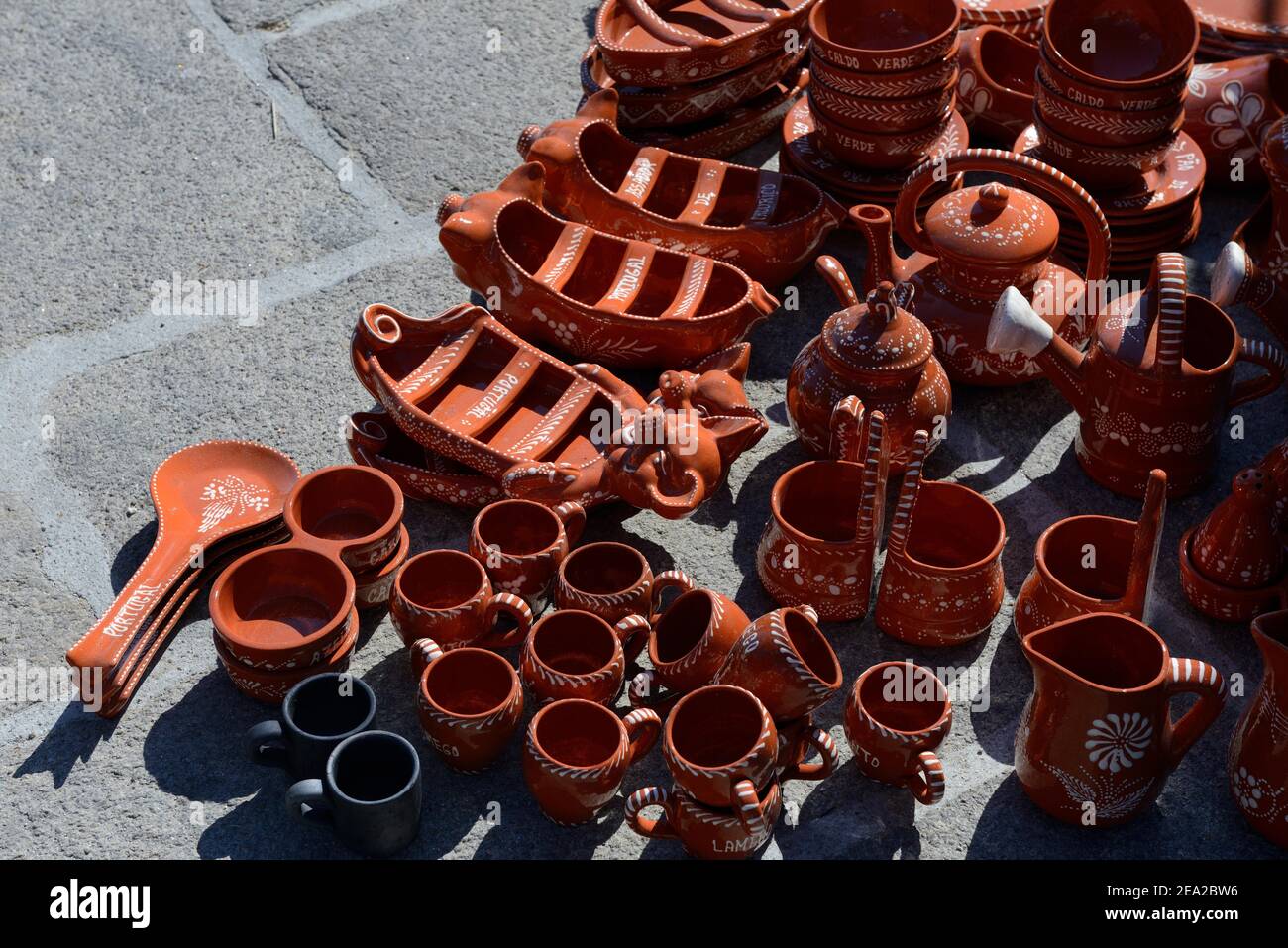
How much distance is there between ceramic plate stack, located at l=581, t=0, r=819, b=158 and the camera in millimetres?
4801

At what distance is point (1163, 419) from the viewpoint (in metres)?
3.85

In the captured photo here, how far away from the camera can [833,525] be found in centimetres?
384

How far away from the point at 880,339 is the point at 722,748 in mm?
1143

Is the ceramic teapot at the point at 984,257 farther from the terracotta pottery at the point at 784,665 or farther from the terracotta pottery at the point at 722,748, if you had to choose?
the terracotta pottery at the point at 722,748

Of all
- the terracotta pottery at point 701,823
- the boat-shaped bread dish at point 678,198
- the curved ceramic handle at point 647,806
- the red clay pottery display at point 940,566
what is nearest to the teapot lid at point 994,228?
the boat-shaped bread dish at point 678,198

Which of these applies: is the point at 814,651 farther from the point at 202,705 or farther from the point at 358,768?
the point at 202,705

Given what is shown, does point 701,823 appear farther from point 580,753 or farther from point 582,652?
point 582,652

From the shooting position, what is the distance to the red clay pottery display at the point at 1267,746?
3.07 m

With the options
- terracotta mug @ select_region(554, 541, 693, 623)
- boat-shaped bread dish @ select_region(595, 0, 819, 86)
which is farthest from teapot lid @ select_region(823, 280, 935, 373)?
boat-shaped bread dish @ select_region(595, 0, 819, 86)

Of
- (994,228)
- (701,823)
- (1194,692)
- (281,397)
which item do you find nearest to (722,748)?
(701,823)

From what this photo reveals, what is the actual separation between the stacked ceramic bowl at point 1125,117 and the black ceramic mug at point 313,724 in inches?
98.9

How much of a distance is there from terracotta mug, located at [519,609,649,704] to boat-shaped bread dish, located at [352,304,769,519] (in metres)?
0.33

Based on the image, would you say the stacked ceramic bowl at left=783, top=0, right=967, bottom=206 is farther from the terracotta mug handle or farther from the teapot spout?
the terracotta mug handle

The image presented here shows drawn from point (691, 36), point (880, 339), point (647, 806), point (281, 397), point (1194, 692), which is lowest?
point (281, 397)
